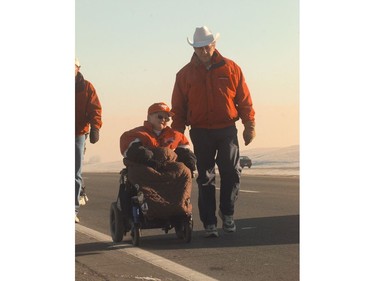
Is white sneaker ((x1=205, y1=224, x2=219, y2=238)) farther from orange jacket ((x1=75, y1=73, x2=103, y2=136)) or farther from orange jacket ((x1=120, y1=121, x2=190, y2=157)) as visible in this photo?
orange jacket ((x1=75, y1=73, x2=103, y2=136))

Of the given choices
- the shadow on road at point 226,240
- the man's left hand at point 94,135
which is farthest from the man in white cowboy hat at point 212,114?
the man's left hand at point 94,135

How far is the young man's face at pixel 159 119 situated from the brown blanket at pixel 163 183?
202 millimetres

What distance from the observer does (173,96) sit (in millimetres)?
8383

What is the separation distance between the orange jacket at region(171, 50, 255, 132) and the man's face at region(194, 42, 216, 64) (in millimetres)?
60

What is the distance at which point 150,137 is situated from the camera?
798 cm

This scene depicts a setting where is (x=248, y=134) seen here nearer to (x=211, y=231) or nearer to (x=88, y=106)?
(x=211, y=231)

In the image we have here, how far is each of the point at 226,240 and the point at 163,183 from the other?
2.89ft

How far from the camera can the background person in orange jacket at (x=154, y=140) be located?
7.86 meters

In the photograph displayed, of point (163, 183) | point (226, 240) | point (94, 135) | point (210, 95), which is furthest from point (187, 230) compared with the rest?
point (94, 135)

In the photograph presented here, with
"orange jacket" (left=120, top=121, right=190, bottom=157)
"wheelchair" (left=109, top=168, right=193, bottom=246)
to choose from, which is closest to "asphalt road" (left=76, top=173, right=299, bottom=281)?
"wheelchair" (left=109, top=168, right=193, bottom=246)
